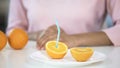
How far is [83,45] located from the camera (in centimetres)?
117

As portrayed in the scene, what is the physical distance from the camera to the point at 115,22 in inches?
54.1

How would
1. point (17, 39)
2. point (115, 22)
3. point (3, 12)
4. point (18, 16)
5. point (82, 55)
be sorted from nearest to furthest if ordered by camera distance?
point (82, 55), point (17, 39), point (115, 22), point (18, 16), point (3, 12)

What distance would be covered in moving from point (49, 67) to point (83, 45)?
1.29 ft

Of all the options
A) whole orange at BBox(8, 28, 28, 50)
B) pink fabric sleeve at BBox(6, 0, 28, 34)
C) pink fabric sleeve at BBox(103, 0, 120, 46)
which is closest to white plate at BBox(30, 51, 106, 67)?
whole orange at BBox(8, 28, 28, 50)

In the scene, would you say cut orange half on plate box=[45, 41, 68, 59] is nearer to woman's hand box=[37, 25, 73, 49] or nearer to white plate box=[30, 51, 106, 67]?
white plate box=[30, 51, 106, 67]

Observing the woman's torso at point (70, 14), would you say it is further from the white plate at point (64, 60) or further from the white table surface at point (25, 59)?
the white plate at point (64, 60)

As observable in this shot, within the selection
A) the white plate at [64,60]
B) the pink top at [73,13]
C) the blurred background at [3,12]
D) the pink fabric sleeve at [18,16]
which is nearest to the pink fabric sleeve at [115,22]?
the pink top at [73,13]

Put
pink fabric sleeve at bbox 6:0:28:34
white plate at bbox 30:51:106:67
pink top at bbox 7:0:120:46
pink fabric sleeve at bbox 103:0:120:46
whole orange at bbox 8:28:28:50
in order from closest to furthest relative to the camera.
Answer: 1. white plate at bbox 30:51:106:67
2. whole orange at bbox 8:28:28:50
3. pink fabric sleeve at bbox 103:0:120:46
4. pink top at bbox 7:0:120:46
5. pink fabric sleeve at bbox 6:0:28:34

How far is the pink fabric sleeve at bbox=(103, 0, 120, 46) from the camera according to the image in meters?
1.20

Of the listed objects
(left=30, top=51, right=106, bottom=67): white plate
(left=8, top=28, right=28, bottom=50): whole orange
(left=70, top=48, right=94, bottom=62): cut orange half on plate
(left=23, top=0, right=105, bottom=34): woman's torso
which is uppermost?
(left=70, top=48, right=94, bottom=62): cut orange half on plate

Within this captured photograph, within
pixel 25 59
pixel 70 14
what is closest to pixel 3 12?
pixel 70 14

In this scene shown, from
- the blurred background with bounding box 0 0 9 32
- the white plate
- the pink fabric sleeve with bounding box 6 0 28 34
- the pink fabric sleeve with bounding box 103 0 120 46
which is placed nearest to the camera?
the white plate

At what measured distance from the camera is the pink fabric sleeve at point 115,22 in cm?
120

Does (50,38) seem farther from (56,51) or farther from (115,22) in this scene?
(115,22)
